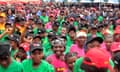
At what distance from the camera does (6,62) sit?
17.4 feet

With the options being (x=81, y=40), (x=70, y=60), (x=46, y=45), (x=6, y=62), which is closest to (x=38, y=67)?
(x=70, y=60)

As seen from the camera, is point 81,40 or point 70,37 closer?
point 81,40

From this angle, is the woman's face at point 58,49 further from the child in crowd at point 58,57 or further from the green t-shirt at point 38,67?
the green t-shirt at point 38,67

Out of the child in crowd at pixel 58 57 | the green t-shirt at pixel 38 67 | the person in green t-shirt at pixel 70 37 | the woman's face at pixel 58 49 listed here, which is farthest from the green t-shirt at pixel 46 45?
the green t-shirt at pixel 38 67

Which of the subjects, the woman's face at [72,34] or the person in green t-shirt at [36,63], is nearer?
the person in green t-shirt at [36,63]

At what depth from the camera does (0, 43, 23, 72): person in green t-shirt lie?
16.6 ft

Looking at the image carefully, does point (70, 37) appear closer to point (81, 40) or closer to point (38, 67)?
point (81, 40)

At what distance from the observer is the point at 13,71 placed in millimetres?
5520

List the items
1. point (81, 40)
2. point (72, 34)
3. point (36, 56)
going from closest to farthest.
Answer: point (36, 56) < point (81, 40) < point (72, 34)

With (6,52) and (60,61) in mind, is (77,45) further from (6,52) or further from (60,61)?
(6,52)

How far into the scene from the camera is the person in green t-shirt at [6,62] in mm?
5066

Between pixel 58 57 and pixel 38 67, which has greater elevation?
pixel 38 67

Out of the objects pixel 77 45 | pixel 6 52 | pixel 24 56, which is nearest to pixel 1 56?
pixel 6 52

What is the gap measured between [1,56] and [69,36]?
4786 millimetres
